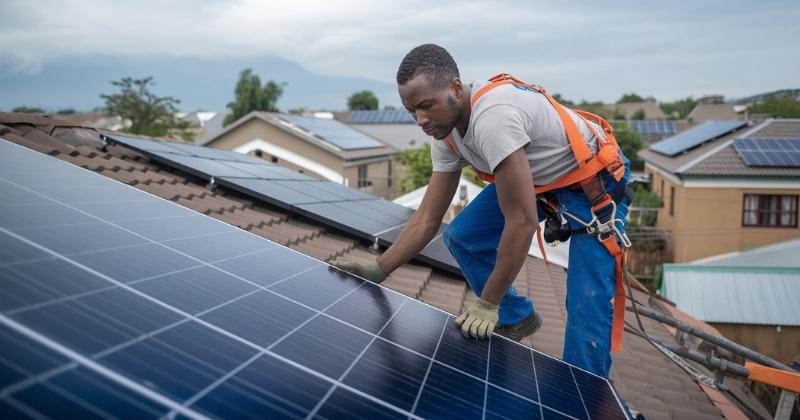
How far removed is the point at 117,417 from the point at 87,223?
5.81 feet

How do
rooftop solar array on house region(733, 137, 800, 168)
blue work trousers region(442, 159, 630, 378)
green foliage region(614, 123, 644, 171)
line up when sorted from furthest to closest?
green foliage region(614, 123, 644, 171) < rooftop solar array on house region(733, 137, 800, 168) < blue work trousers region(442, 159, 630, 378)

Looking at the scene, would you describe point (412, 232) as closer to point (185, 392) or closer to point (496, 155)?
point (496, 155)

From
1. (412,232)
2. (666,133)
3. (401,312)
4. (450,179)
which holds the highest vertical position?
(666,133)

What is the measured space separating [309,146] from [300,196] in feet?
69.6

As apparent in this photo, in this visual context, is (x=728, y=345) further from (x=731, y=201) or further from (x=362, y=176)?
(x=362, y=176)

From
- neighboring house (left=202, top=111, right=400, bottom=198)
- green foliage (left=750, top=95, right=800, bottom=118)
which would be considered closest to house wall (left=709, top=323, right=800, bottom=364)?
neighboring house (left=202, top=111, right=400, bottom=198)

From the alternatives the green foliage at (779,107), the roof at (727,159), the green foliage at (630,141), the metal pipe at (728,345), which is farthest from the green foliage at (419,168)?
the metal pipe at (728,345)

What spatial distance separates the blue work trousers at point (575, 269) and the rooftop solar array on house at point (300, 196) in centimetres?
151

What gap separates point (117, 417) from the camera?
1.48m

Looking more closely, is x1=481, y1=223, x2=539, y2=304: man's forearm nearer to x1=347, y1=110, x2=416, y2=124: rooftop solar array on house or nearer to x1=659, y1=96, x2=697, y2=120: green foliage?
x1=347, y1=110, x2=416, y2=124: rooftop solar array on house

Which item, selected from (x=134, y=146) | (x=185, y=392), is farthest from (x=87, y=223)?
(x=134, y=146)

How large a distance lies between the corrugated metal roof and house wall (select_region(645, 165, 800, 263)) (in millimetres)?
11146

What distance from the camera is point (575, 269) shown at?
12.4 feet

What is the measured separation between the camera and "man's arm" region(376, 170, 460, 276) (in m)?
4.18
